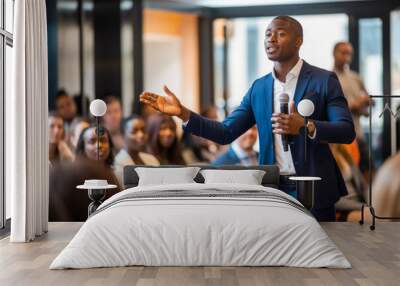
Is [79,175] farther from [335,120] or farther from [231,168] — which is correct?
[335,120]

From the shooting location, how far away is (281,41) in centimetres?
716

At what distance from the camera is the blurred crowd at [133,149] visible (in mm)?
7535

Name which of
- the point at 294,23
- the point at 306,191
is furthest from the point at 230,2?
the point at 306,191

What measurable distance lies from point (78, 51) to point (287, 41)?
2473mm

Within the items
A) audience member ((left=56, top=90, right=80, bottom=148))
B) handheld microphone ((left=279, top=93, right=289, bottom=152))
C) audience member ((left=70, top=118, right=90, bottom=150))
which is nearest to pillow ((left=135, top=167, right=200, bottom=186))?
handheld microphone ((left=279, top=93, right=289, bottom=152))

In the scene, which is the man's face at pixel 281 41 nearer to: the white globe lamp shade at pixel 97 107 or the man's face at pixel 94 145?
the white globe lamp shade at pixel 97 107

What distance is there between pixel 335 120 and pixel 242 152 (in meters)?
1.20

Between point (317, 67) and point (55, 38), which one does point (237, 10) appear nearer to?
point (317, 67)

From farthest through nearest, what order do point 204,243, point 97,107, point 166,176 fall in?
point 97,107 → point 166,176 → point 204,243

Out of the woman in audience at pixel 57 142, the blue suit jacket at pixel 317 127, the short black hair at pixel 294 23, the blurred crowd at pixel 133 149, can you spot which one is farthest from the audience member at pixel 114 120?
the short black hair at pixel 294 23

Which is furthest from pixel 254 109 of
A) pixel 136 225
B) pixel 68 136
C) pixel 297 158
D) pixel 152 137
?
pixel 136 225

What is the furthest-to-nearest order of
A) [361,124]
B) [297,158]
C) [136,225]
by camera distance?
[361,124], [297,158], [136,225]

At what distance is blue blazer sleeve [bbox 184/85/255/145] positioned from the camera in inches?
281

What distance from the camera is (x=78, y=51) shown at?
7.74 m
